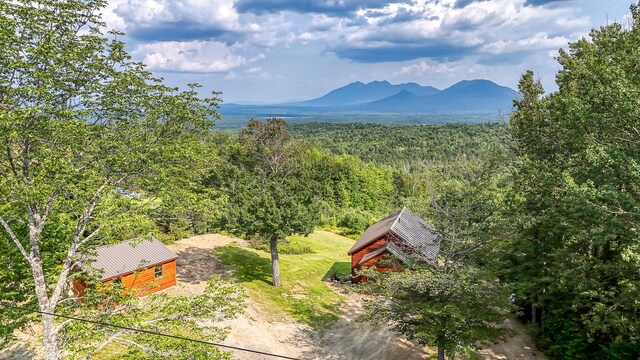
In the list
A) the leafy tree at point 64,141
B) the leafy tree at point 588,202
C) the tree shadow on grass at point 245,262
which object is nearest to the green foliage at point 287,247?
the tree shadow on grass at point 245,262

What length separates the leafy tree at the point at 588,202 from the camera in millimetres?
14227

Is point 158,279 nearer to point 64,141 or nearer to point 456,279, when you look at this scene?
point 64,141

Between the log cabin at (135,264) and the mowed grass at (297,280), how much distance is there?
230 inches

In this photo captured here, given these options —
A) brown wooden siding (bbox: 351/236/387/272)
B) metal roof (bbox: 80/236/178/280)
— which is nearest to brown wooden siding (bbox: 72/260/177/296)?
metal roof (bbox: 80/236/178/280)

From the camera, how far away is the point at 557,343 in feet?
70.5

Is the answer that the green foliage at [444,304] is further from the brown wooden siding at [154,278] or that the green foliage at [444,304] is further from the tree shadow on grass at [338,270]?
the tree shadow on grass at [338,270]

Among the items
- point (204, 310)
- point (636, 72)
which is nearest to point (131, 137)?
point (204, 310)

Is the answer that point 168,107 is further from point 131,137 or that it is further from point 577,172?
point 577,172

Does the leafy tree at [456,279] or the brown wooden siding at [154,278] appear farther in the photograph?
the brown wooden siding at [154,278]

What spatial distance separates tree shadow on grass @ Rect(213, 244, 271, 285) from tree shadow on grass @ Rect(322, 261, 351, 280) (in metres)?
5.33

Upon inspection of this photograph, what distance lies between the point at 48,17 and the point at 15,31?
0.91m

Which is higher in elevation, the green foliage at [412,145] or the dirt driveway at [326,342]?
the green foliage at [412,145]

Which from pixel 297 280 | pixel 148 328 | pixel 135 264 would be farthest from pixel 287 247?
pixel 148 328

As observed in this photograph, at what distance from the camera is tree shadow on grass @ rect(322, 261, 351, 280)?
34781mm
